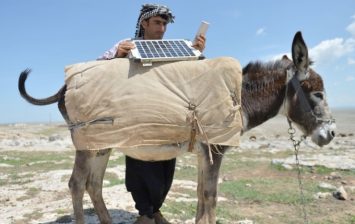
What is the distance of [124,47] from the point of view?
4.75 meters

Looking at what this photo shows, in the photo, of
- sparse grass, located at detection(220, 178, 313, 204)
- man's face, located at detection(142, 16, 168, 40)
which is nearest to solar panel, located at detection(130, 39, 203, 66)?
man's face, located at detection(142, 16, 168, 40)

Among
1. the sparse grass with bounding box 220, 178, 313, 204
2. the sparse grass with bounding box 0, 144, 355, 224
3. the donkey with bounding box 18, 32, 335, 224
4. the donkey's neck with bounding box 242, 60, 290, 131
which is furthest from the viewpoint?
the sparse grass with bounding box 220, 178, 313, 204

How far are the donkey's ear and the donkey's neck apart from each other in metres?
0.22

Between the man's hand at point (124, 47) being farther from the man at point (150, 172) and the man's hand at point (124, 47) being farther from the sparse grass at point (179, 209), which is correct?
the sparse grass at point (179, 209)

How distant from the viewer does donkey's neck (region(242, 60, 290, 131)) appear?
499 centimetres

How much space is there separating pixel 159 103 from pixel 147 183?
1541mm

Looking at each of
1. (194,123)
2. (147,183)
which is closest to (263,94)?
(194,123)

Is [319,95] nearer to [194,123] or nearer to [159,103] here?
[194,123]

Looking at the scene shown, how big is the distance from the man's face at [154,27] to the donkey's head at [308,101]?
177cm

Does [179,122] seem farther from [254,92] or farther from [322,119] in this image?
[322,119]

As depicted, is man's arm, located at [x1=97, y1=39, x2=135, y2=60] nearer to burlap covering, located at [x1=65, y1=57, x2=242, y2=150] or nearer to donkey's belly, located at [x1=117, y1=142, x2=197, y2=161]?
burlap covering, located at [x1=65, y1=57, x2=242, y2=150]

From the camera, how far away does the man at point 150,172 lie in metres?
5.18

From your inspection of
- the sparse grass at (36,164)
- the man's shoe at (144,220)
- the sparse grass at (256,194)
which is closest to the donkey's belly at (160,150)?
the man's shoe at (144,220)

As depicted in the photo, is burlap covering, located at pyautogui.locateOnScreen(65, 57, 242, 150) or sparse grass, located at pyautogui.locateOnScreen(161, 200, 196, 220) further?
sparse grass, located at pyautogui.locateOnScreen(161, 200, 196, 220)
